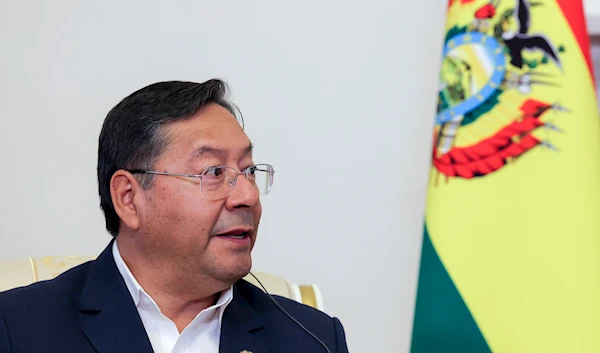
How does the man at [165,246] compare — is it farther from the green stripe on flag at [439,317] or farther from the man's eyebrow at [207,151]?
the green stripe on flag at [439,317]

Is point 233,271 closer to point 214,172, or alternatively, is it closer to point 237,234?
point 237,234

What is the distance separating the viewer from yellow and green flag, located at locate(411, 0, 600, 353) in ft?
7.95

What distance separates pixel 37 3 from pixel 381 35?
1.25 metres

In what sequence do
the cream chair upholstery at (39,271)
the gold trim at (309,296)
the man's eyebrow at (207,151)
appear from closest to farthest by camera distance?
the man's eyebrow at (207,151)
the cream chair upholstery at (39,271)
the gold trim at (309,296)

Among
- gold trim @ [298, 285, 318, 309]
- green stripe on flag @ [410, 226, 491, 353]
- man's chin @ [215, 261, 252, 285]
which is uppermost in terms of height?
man's chin @ [215, 261, 252, 285]

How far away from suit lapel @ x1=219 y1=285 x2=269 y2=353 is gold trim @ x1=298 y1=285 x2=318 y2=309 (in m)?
0.38

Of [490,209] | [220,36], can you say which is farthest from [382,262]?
[220,36]

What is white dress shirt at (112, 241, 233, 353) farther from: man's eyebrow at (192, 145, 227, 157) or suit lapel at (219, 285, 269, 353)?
man's eyebrow at (192, 145, 227, 157)

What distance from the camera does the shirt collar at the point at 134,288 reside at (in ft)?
5.57

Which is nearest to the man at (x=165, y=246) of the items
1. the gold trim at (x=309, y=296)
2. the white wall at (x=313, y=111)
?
the gold trim at (x=309, y=296)

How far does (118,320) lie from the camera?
5.33 feet

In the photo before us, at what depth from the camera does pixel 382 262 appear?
3.00 m

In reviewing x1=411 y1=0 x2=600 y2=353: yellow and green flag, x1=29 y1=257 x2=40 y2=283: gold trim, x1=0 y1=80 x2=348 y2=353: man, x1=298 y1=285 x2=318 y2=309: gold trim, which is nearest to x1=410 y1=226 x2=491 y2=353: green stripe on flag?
x1=411 y1=0 x2=600 y2=353: yellow and green flag

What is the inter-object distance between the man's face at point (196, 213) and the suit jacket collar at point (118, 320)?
4.2 inches
